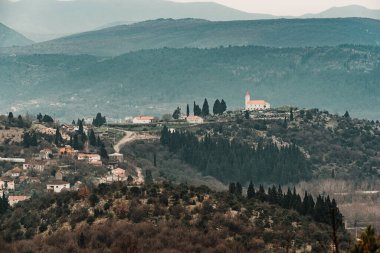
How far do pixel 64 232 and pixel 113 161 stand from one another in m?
73.2

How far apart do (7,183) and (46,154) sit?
718 inches

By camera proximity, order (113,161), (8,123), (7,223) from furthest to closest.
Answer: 1. (8,123)
2. (113,161)
3. (7,223)

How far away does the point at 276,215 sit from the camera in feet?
375

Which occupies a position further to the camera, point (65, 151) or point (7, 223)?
point (65, 151)

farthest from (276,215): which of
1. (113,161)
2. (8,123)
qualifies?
(8,123)

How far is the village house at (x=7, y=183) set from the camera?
160m

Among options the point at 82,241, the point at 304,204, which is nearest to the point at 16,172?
the point at 304,204

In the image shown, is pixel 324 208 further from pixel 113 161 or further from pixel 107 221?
pixel 113 161

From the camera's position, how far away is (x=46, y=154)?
180000mm

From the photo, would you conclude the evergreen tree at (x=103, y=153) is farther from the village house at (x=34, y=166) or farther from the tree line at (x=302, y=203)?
the tree line at (x=302, y=203)

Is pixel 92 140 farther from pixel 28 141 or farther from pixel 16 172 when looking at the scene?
pixel 16 172

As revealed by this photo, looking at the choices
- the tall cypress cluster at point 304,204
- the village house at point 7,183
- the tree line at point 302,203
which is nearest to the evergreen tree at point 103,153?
the village house at point 7,183

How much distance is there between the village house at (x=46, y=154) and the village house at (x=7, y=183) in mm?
13753

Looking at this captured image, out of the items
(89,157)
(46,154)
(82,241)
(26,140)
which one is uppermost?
(26,140)
